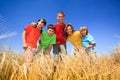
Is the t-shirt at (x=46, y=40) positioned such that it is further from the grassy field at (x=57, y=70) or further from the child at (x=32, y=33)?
the grassy field at (x=57, y=70)

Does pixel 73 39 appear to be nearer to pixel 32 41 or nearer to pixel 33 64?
pixel 32 41

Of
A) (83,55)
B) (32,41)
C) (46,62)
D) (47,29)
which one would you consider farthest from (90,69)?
(47,29)

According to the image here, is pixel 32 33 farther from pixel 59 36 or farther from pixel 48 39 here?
pixel 59 36

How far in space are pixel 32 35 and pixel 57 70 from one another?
2.72m

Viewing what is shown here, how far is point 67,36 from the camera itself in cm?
785

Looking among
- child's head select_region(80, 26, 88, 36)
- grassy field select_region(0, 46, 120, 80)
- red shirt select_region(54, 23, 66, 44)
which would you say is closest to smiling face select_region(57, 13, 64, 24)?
red shirt select_region(54, 23, 66, 44)

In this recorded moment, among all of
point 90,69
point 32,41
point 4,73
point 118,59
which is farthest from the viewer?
point 118,59

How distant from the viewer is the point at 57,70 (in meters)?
4.72

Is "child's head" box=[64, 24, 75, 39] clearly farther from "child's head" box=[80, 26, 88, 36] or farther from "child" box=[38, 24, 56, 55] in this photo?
"child" box=[38, 24, 56, 55]

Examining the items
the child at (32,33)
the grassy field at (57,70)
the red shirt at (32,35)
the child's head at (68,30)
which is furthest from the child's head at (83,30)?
the grassy field at (57,70)

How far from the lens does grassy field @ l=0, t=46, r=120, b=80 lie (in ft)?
13.2

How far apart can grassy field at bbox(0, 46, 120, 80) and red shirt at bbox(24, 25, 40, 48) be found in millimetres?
2260

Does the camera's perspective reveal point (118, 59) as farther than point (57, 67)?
Yes

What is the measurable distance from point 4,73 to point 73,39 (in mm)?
3881
